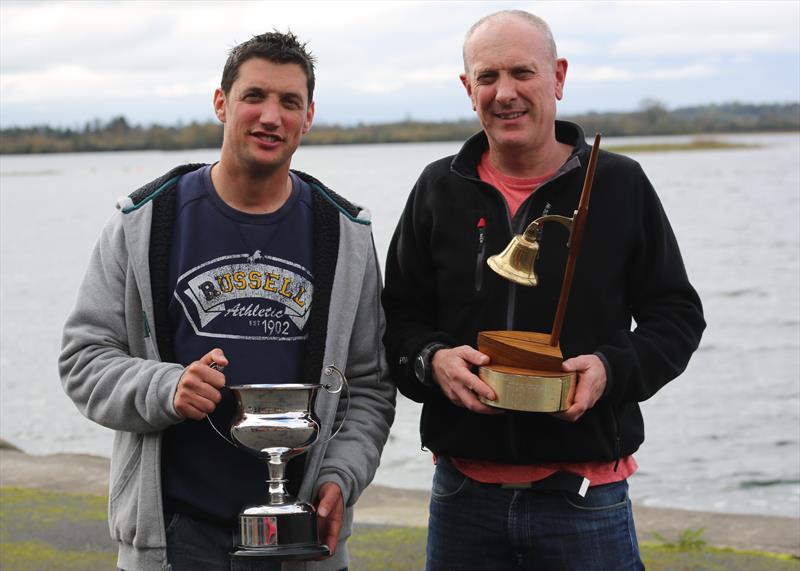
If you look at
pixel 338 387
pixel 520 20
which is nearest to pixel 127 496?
pixel 338 387

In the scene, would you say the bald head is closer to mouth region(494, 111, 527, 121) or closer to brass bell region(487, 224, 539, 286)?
mouth region(494, 111, 527, 121)

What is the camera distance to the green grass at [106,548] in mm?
6492

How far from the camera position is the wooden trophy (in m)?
3.64

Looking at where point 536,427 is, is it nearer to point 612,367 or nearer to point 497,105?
point 612,367

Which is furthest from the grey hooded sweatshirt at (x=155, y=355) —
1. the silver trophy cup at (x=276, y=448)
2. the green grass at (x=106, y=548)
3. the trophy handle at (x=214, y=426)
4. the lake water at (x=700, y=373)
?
the lake water at (x=700, y=373)

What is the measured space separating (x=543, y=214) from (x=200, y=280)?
112 cm

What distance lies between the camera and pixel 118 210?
387cm

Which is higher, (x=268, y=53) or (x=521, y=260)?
(x=268, y=53)

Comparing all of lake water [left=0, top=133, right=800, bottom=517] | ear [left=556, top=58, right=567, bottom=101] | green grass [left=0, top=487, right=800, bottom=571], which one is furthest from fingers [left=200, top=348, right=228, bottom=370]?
lake water [left=0, top=133, right=800, bottom=517]

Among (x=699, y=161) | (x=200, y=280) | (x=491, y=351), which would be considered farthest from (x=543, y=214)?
(x=699, y=161)

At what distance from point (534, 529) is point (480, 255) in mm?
902

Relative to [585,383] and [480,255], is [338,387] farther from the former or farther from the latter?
[585,383]

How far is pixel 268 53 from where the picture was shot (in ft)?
12.7

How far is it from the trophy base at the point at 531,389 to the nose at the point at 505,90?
86 centimetres
